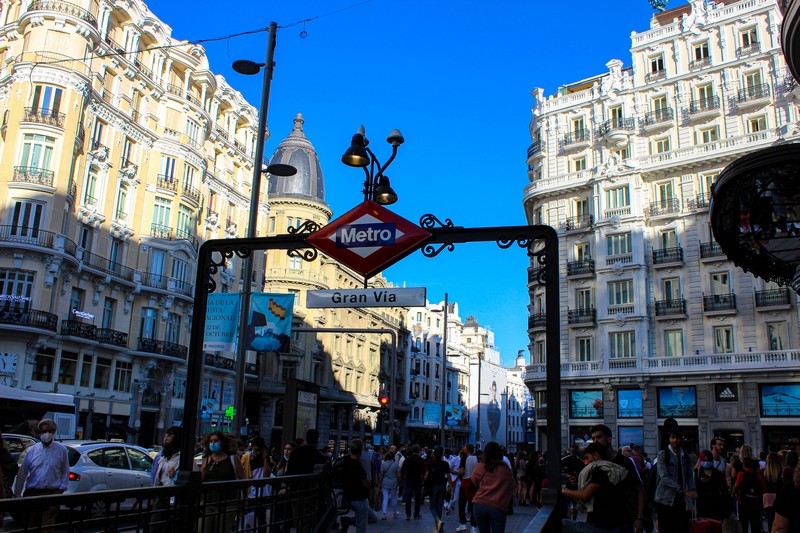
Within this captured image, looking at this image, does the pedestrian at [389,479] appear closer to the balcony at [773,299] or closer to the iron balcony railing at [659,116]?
the balcony at [773,299]

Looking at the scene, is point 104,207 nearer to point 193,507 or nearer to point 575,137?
point 575,137

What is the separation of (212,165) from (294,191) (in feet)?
42.3

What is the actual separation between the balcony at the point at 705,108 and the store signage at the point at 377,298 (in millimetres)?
39741

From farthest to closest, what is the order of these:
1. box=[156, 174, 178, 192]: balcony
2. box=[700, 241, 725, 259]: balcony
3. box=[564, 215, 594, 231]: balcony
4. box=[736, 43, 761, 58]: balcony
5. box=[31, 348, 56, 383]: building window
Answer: box=[564, 215, 594, 231]: balcony, box=[156, 174, 178, 192]: balcony, box=[736, 43, 761, 58]: balcony, box=[700, 241, 725, 259]: balcony, box=[31, 348, 56, 383]: building window

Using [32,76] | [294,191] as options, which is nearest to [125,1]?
[32,76]

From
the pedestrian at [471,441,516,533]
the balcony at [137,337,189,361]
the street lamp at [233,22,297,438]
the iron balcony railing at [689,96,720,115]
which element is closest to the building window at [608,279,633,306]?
the iron balcony railing at [689,96,720,115]

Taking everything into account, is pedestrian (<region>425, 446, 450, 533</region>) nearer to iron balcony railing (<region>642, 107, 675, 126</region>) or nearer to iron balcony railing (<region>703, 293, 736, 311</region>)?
iron balcony railing (<region>703, 293, 736, 311</region>)

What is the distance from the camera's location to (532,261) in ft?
163

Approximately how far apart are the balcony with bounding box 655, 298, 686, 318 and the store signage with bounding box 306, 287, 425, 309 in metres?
35.8

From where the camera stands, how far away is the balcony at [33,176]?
1401 inches

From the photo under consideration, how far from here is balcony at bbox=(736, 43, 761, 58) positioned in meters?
41.8

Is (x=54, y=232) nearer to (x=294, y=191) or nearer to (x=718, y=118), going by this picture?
(x=294, y=191)

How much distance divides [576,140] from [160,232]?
2697cm

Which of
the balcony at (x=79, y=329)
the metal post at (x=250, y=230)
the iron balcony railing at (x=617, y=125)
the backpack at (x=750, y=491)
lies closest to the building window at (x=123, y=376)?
the balcony at (x=79, y=329)
